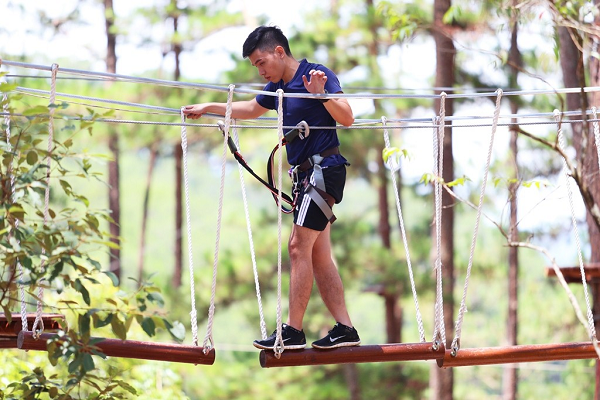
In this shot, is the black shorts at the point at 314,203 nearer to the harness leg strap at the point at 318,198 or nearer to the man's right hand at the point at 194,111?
the harness leg strap at the point at 318,198

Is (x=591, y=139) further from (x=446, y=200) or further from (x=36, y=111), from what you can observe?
(x=446, y=200)

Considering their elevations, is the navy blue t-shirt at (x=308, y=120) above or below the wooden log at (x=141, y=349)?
above

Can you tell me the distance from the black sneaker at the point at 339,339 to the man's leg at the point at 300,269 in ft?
0.32

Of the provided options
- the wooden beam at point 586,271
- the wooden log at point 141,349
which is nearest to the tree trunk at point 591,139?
the wooden beam at point 586,271

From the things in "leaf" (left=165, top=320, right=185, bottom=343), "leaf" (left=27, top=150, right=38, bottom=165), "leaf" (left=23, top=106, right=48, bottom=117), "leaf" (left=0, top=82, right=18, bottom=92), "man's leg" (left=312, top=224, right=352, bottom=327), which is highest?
"leaf" (left=0, top=82, right=18, bottom=92)

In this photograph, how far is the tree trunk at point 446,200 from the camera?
22.9 feet

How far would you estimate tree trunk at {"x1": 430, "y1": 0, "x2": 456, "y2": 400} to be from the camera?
6.98 metres

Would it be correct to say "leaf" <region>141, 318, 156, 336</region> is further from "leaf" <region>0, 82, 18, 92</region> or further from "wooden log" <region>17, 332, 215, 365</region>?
"leaf" <region>0, 82, 18, 92</region>

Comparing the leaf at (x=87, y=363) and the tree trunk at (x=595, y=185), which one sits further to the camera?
the tree trunk at (x=595, y=185)

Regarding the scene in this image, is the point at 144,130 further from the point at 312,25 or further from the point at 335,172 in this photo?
the point at 335,172

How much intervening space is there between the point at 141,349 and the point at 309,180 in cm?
74

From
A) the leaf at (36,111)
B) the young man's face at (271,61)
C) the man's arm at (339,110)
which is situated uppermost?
the young man's face at (271,61)

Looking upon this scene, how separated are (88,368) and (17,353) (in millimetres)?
4790

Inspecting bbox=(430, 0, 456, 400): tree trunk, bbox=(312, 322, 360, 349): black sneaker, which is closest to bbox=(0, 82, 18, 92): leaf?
bbox=(312, 322, 360, 349): black sneaker
